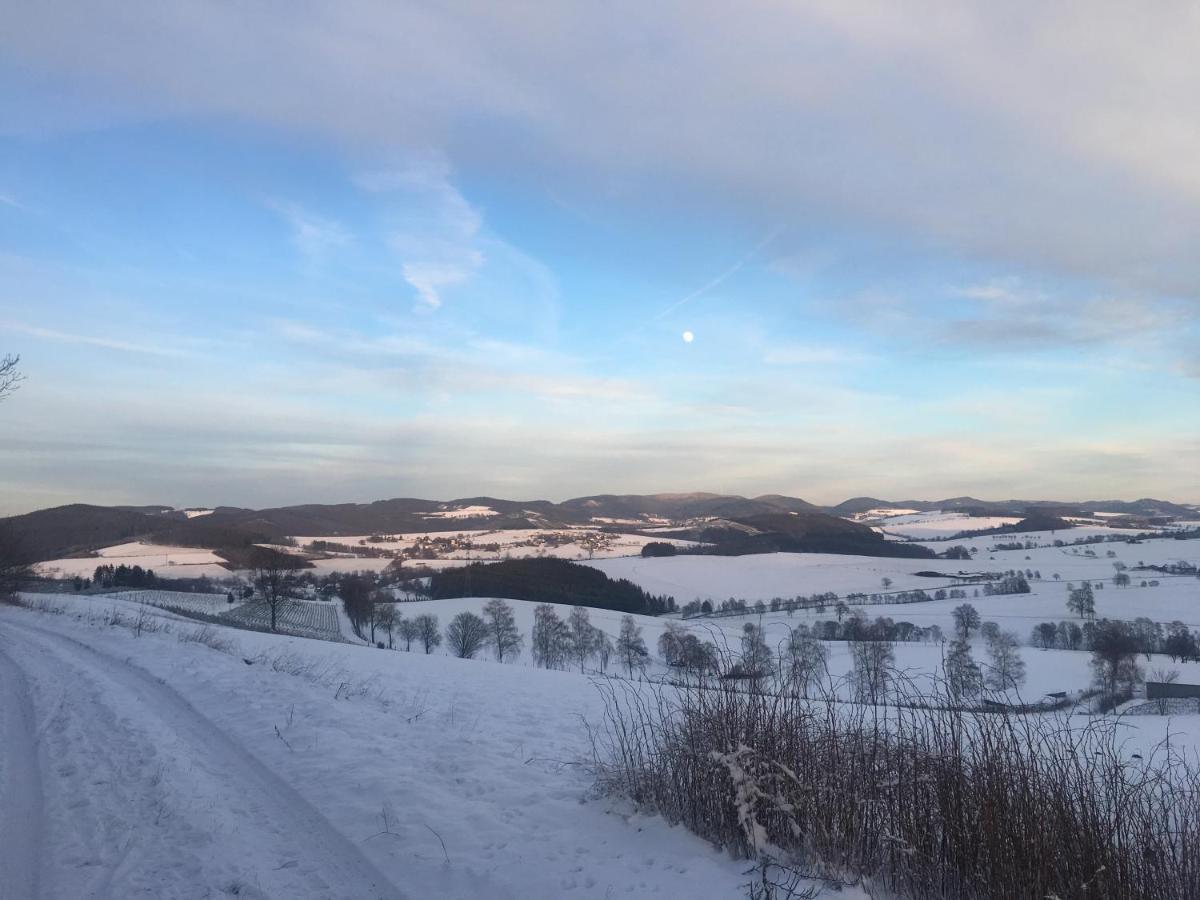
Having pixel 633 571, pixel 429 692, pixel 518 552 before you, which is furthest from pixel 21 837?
pixel 518 552

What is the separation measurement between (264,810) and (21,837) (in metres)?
1.55

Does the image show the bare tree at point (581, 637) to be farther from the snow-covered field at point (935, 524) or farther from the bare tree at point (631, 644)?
the snow-covered field at point (935, 524)

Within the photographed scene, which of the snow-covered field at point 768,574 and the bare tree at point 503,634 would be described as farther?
the snow-covered field at point 768,574

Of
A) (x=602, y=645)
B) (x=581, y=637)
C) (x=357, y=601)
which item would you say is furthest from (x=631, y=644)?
(x=357, y=601)

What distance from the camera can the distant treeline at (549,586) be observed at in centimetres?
5291

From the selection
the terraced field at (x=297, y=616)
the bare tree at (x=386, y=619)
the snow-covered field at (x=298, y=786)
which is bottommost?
the bare tree at (x=386, y=619)

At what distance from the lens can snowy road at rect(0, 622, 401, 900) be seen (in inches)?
174

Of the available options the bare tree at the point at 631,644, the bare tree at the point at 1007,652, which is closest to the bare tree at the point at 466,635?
the bare tree at the point at 631,644

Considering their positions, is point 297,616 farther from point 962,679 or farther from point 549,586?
point 962,679

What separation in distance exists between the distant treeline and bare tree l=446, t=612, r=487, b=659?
7749mm

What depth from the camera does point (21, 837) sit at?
16.1ft

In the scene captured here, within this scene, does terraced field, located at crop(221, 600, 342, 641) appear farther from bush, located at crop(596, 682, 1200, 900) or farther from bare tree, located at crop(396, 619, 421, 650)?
bush, located at crop(596, 682, 1200, 900)

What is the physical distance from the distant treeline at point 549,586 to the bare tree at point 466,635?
7749 millimetres

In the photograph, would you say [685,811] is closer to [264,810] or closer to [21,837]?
[264,810]
